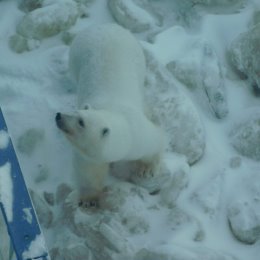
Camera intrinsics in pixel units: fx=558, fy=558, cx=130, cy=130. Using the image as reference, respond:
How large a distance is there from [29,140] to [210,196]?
92cm

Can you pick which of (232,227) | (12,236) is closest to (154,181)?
(232,227)

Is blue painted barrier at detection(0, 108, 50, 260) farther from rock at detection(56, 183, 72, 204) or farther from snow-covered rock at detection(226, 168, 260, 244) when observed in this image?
snow-covered rock at detection(226, 168, 260, 244)

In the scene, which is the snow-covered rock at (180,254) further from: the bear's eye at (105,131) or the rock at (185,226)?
the bear's eye at (105,131)

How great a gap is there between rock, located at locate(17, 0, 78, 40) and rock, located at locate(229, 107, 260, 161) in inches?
48.0

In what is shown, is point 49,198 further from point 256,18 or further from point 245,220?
point 256,18

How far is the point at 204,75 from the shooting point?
9.60ft

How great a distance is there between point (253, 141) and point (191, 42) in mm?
762

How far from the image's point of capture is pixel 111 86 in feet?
8.13

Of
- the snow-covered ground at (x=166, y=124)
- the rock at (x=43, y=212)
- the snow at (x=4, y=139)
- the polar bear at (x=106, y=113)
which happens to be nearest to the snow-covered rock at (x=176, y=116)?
the snow-covered ground at (x=166, y=124)

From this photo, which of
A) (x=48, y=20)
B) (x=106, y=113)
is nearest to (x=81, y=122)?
(x=106, y=113)

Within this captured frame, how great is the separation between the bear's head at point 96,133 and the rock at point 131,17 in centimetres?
120

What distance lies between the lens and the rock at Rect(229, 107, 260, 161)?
269cm

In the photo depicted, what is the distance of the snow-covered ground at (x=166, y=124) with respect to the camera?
93.5 inches

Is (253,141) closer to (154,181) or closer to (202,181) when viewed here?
(202,181)
